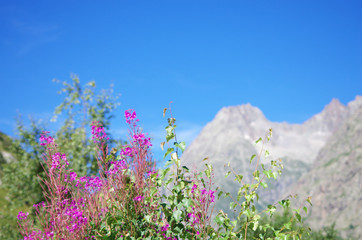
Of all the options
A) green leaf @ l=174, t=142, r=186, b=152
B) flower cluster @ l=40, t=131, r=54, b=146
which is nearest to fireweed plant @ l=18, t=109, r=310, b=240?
green leaf @ l=174, t=142, r=186, b=152

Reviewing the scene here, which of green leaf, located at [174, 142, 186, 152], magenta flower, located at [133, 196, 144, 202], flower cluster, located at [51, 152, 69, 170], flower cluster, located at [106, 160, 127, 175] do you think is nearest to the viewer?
green leaf, located at [174, 142, 186, 152]

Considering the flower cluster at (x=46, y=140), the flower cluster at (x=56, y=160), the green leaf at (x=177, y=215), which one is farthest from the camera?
the flower cluster at (x=46, y=140)

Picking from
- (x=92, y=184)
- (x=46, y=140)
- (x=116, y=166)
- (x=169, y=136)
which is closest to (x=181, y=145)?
(x=169, y=136)

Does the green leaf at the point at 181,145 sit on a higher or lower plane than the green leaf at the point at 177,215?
higher

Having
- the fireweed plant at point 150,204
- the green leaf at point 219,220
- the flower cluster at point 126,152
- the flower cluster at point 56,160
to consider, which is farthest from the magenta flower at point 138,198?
the flower cluster at point 56,160

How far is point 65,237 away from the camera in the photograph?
18.1ft

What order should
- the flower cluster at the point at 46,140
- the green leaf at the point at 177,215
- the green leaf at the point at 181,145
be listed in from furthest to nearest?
the flower cluster at the point at 46,140, the green leaf at the point at 181,145, the green leaf at the point at 177,215

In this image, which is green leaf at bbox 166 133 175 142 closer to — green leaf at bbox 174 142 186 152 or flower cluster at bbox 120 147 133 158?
green leaf at bbox 174 142 186 152

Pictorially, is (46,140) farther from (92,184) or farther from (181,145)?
(181,145)

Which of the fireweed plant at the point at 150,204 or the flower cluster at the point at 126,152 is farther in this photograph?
the flower cluster at the point at 126,152

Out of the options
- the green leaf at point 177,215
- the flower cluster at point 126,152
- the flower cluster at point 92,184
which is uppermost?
the flower cluster at point 126,152

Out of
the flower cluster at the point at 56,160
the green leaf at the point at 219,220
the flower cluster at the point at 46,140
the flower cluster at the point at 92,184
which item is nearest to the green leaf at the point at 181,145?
the green leaf at the point at 219,220

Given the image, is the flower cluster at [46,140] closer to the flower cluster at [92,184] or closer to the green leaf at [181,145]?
the flower cluster at [92,184]

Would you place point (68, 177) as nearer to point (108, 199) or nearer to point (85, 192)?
point (85, 192)
